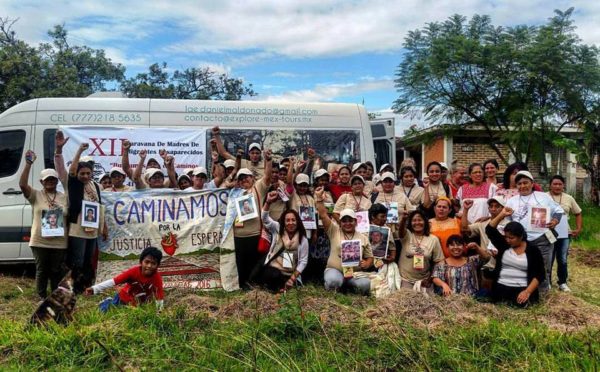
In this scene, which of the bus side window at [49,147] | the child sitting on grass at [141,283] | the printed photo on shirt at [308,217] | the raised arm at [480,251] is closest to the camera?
the child sitting on grass at [141,283]

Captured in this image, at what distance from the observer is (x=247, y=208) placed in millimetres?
6082

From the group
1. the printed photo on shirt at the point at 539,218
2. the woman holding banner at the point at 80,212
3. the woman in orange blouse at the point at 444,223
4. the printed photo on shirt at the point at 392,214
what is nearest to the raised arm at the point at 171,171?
the woman holding banner at the point at 80,212

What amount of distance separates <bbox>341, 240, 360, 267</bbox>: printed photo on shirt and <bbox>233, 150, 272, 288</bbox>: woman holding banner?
1092mm

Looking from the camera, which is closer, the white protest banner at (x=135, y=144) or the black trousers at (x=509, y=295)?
the black trousers at (x=509, y=295)

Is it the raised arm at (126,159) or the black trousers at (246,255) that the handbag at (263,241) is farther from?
the raised arm at (126,159)

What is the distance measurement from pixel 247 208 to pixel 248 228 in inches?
10.9

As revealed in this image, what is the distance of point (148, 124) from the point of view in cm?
773

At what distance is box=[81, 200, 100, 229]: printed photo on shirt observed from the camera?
5.82 meters

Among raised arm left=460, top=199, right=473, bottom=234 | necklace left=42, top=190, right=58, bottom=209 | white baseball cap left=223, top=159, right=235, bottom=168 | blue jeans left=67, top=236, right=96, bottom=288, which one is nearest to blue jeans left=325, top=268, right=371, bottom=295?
raised arm left=460, top=199, right=473, bottom=234

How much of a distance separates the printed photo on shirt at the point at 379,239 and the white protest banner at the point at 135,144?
10.6 feet

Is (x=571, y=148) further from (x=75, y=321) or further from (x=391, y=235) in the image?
(x=75, y=321)

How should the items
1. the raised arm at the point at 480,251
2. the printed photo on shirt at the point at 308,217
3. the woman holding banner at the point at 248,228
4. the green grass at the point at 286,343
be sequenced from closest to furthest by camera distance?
the green grass at the point at 286,343
the raised arm at the point at 480,251
the woman holding banner at the point at 248,228
the printed photo on shirt at the point at 308,217

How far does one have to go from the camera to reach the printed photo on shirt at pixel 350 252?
5.89 m

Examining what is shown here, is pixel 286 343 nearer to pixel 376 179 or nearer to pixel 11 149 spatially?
pixel 376 179
